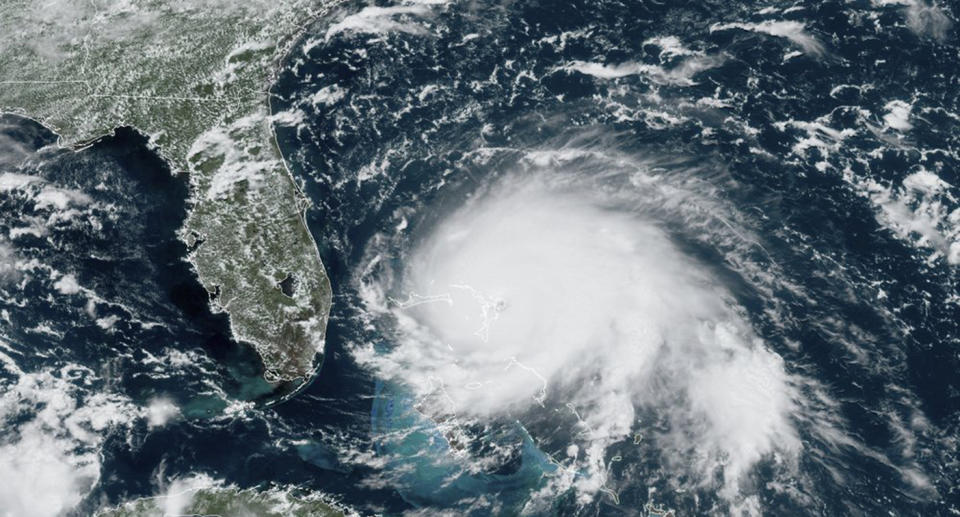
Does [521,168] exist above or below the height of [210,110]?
below

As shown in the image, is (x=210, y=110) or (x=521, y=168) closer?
(x=521, y=168)

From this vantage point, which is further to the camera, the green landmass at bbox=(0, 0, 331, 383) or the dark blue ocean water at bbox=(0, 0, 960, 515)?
the green landmass at bbox=(0, 0, 331, 383)

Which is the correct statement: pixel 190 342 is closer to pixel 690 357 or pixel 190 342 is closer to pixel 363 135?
pixel 363 135

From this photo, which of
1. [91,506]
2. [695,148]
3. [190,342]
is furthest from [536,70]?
[91,506]

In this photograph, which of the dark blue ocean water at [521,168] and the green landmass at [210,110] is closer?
the dark blue ocean water at [521,168]
